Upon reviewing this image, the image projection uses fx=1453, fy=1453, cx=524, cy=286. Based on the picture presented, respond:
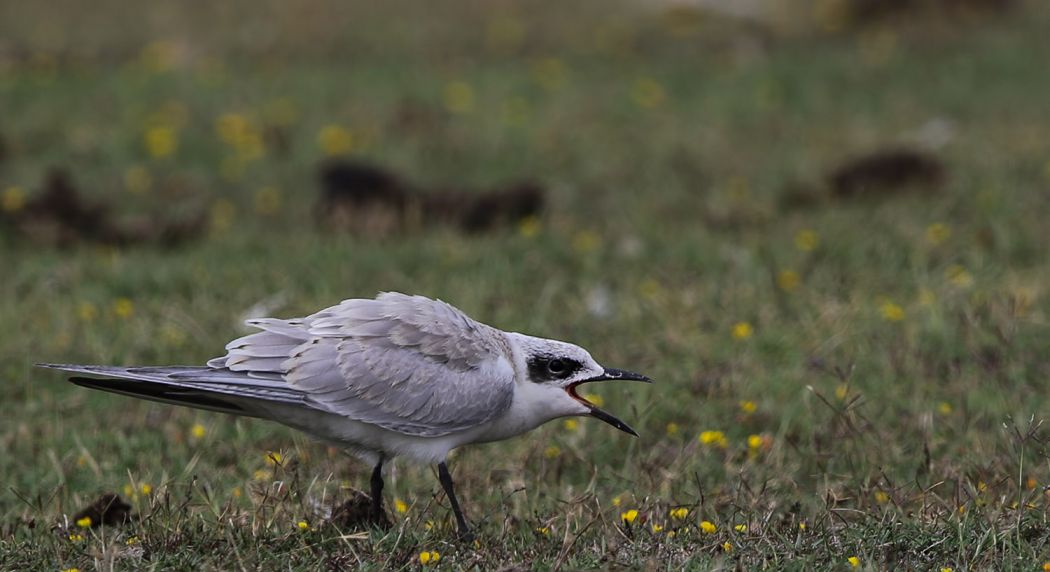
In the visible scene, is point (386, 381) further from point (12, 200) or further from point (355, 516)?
point (12, 200)

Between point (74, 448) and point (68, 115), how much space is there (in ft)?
21.9

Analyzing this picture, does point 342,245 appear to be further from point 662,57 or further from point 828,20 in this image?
point 828,20

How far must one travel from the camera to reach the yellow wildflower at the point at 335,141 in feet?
38.4

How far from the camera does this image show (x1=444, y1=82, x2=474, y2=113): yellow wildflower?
12.6 metres

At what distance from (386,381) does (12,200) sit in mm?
5859

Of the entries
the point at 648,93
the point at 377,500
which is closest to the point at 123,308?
the point at 377,500

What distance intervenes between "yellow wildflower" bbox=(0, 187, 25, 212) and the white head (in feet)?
19.0

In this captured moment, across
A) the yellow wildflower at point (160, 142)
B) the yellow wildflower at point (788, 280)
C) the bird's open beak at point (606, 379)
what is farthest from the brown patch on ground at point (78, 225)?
the bird's open beak at point (606, 379)

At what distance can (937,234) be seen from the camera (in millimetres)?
9008

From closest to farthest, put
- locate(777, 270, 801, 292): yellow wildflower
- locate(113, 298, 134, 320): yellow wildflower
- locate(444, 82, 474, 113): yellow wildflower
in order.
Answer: locate(113, 298, 134, 320): yellow wildflower → locate(777, 270, 801, 292): yellow wildflower → locate(444, 82, 474, 113): yellow wildflower

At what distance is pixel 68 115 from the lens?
479 inches

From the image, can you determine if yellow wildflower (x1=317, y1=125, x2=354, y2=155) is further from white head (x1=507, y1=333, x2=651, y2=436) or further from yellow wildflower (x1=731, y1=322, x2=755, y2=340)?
white head (x1=507, y1=333, x2=651, y2=436)

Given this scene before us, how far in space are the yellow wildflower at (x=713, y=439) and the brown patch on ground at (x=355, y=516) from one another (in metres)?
1.69

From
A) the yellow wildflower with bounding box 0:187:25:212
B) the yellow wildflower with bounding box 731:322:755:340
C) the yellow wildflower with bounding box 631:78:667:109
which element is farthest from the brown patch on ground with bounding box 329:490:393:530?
the yellow wildflower with bounding box 631:78:667:109
